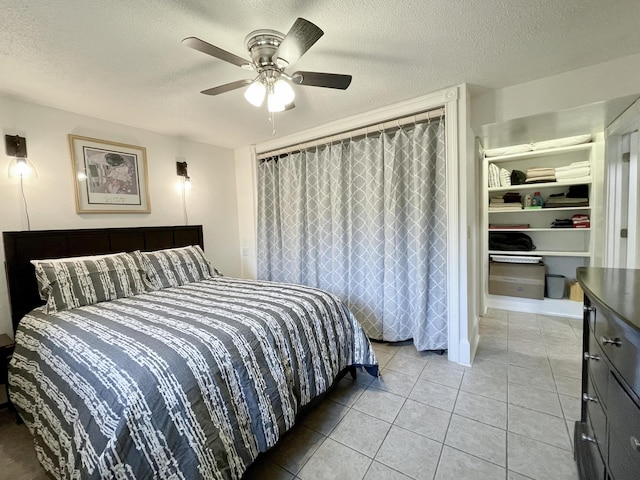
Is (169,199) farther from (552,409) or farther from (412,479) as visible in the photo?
(552,409)

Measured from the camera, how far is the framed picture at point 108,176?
2432mm

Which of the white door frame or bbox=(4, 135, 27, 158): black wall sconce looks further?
the white door frame

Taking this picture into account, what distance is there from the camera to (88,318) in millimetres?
1626

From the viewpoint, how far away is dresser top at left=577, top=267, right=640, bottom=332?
742 mm

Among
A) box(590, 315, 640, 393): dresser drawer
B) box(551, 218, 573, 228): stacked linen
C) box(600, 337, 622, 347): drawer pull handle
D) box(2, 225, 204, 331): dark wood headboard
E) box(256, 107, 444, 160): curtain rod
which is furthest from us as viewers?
box(551, 218, 573, 228): stacked linen

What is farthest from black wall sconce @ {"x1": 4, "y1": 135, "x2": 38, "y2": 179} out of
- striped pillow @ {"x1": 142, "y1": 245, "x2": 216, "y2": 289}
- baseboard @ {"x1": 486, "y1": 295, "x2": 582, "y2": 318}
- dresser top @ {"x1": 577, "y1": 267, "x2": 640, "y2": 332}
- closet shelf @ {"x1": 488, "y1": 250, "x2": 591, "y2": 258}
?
baseboard @ {"x1": 486, "y1": 295, "x2": 582, "y2": 318}

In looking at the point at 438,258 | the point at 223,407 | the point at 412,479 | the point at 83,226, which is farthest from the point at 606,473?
the point at 83,226

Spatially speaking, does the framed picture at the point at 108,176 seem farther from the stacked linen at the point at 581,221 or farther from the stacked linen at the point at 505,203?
the stacked linen at the point at 581,221

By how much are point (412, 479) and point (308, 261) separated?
214 cm

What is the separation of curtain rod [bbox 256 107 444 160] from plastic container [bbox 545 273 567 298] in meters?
2.62

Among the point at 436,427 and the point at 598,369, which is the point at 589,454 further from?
the point at 436,427

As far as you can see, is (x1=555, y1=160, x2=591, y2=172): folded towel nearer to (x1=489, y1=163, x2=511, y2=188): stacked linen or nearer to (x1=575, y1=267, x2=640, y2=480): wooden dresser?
(x1=489, y1=163, x2=511, y2=188): stacked linen

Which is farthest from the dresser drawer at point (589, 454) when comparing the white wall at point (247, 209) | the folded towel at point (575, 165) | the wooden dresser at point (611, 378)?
the white wall at point (247, 209)

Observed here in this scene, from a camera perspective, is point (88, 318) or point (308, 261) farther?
point (308, 261)
